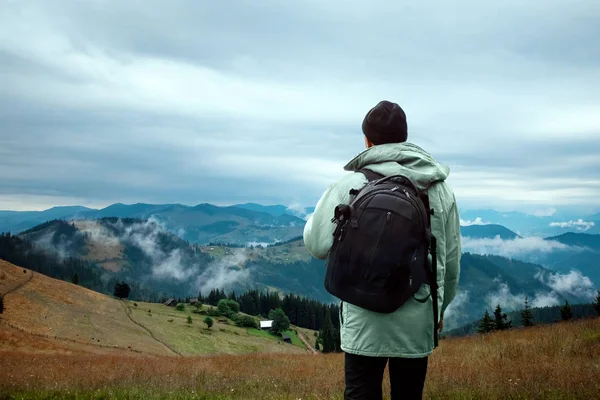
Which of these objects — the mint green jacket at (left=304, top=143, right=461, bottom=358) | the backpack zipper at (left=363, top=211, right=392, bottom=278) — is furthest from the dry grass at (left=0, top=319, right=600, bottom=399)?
the backpack zipper at (left=363, top=211, right=392, bottom=278)

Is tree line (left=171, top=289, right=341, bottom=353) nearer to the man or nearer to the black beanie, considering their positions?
the man

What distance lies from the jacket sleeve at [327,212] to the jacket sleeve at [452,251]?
36.4 inches

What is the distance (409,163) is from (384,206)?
0.62 metres

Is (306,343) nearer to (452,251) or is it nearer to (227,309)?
(227,309)

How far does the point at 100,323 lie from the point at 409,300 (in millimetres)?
→ 90625

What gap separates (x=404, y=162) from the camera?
4.12 metres

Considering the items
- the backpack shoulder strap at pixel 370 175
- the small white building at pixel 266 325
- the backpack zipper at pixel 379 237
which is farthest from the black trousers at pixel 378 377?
the small white building at pixel 266 325

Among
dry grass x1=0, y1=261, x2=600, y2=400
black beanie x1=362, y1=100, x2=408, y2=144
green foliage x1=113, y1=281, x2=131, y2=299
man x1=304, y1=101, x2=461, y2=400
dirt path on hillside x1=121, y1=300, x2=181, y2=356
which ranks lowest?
dirt path on hillside x1=121, y1=300, x2=181, y2=356

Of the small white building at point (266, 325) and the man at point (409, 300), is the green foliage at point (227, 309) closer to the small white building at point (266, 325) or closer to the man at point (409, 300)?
the small white building at point (266, 325)

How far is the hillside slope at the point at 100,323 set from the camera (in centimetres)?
7156

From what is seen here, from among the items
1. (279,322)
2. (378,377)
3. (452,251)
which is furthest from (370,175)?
(279,322)

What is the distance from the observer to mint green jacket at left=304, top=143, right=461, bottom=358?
3.77 meters

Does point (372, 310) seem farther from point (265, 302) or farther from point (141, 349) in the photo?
point (265, 302)

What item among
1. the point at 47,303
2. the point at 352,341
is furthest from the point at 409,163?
the point at 47,303
